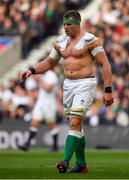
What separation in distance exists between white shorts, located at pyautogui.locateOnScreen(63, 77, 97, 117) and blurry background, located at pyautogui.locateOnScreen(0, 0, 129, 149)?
33.2ft

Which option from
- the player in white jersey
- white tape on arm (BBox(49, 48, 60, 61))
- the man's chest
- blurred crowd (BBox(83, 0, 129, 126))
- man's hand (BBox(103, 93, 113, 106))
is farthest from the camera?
blurred crowd (BBox(83, 0, 129, 126))

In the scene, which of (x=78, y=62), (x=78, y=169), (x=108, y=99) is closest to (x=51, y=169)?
(x=78, y=169)

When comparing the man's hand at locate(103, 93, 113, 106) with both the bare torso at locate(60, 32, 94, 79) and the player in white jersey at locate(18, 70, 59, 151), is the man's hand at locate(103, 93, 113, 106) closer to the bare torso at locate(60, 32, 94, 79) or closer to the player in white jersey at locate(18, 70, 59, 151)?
the bare torso at locate(60, 32, 94, 79)

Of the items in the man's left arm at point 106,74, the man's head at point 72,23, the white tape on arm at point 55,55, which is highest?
the man's head at point 72,23

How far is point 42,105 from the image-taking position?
74.1 feet

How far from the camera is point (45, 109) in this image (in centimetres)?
2261

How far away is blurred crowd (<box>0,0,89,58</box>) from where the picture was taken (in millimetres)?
30641

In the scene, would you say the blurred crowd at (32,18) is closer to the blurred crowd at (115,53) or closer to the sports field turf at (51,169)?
the blurred crowd at (115,53)

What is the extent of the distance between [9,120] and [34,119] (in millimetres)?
2402

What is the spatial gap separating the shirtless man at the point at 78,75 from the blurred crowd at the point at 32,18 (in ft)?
55.9

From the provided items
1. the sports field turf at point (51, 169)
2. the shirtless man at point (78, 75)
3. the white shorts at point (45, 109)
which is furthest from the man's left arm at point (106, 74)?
the white shorts at point (45, 109)

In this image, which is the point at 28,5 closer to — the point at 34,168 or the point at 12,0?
the point at 12,0

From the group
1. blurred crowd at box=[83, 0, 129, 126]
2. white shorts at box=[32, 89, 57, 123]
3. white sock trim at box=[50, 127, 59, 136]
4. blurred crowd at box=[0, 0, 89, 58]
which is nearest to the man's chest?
white sock trim at box=[50, 127, 59, 136]

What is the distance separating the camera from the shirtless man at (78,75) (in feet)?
43.5
